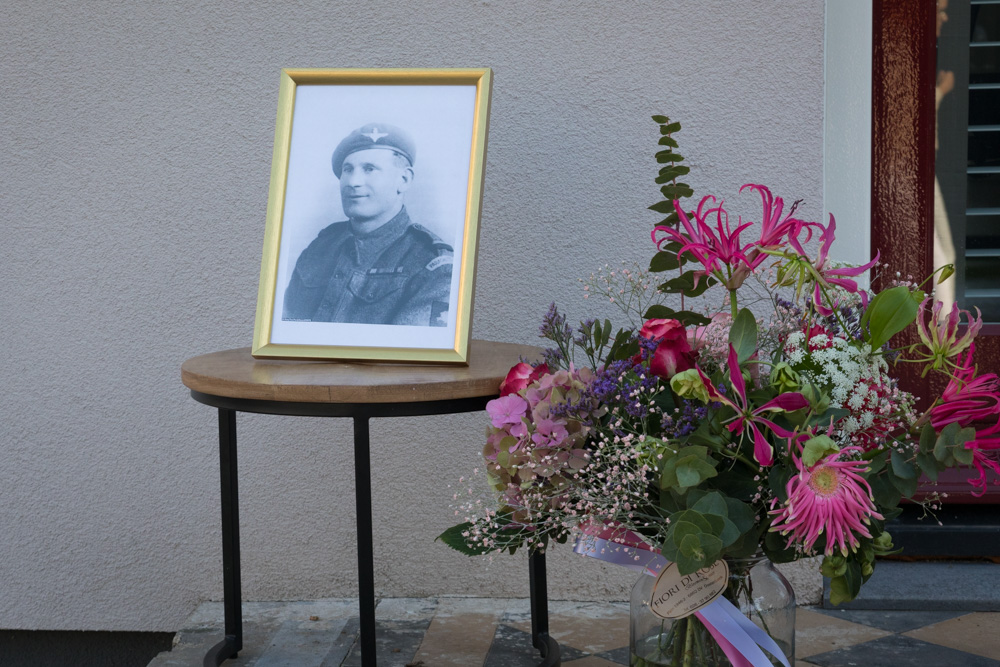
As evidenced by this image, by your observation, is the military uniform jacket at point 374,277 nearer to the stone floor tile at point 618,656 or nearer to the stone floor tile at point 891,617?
the stone floor tile at point 618,656

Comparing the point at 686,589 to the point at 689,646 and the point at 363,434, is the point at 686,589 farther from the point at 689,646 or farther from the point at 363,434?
the point at 363,434

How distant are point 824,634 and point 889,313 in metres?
1.37

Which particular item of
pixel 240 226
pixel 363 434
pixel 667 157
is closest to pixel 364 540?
pixel 363 434

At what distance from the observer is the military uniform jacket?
172 cm

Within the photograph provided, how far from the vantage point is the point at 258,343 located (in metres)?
1.74

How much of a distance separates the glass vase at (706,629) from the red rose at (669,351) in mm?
265

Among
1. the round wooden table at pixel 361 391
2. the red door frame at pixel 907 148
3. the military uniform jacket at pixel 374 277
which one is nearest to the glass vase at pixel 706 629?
the round wooden table at pixel 361 391

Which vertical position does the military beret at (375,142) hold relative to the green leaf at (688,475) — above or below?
above

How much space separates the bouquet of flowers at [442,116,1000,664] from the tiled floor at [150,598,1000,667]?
93cm

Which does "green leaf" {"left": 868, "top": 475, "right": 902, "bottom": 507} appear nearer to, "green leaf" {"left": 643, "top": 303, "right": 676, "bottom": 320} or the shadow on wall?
"green leaf" {"left": 643, "top": 303, "right": 676, "bottom": 320}

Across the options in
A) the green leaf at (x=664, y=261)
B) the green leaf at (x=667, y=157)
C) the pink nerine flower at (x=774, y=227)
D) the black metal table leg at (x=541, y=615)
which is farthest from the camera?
the black metal table leg at (x=541, y=615)

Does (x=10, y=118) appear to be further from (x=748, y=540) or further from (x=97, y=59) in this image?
(x=748, y=540)

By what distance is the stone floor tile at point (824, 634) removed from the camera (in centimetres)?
200

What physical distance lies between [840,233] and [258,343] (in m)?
1.45
